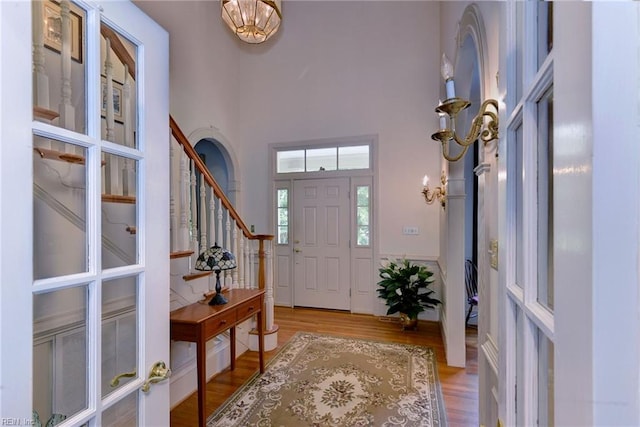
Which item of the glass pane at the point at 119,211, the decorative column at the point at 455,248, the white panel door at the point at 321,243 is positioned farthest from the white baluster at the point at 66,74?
the white panel door at the point at 321,243

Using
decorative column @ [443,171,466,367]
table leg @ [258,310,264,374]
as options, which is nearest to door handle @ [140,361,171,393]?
table leg @ [258,310,264,374]

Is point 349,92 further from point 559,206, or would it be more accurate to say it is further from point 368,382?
point 559,206

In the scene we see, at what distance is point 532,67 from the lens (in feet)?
1.79

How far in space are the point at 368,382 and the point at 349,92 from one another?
12.1 feet

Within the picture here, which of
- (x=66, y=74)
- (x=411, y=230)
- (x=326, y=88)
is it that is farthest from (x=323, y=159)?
(x=66, y=74)

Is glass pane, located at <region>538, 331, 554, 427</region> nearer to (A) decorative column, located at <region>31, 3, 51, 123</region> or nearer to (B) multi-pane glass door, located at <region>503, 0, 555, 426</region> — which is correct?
(B) multi-pane glass door, located at <region>503, 0, 555, 426</region>

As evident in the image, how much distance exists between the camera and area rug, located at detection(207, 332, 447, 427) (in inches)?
80.1

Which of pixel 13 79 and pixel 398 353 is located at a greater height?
pixel 13 79

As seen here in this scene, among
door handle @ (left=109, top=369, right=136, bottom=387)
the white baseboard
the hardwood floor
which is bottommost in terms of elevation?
the hardwood floor

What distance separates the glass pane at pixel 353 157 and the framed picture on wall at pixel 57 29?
383 centimetres

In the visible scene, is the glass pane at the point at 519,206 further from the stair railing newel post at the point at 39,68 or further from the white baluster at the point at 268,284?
the white baluster at the point at 268,284

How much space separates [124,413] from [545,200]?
118 centimetres

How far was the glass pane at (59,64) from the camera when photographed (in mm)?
679

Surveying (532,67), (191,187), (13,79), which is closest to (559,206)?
(532,67)
